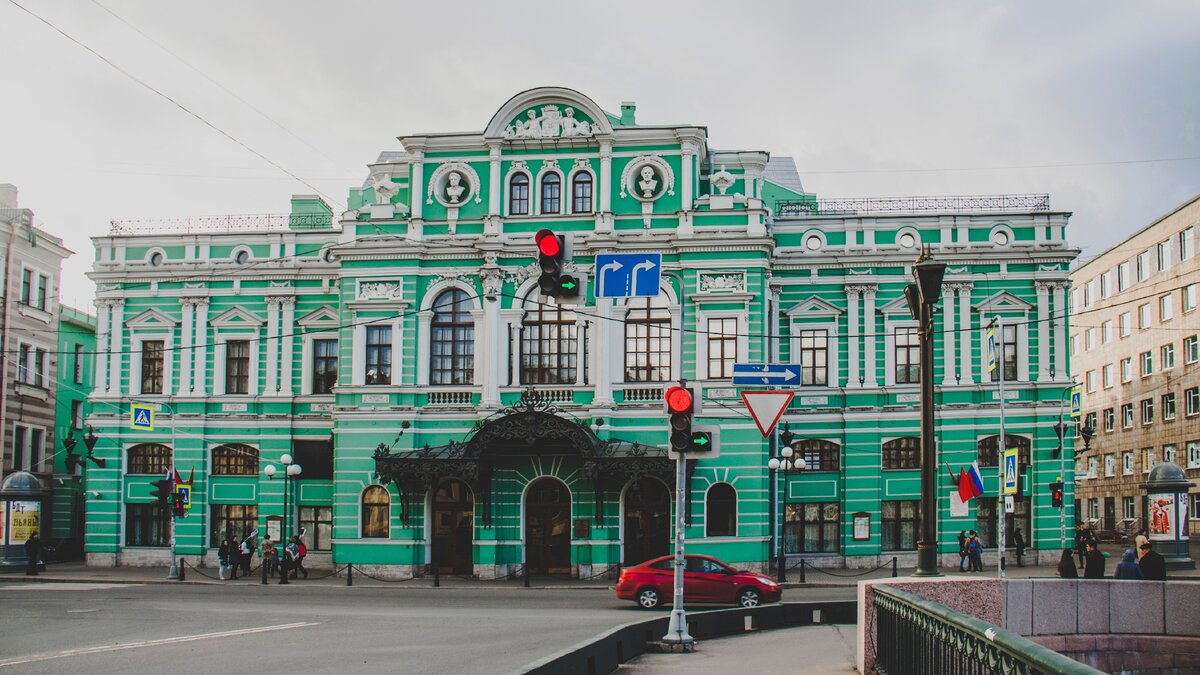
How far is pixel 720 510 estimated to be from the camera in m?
40.3

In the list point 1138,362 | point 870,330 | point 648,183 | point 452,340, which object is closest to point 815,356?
point 870,330

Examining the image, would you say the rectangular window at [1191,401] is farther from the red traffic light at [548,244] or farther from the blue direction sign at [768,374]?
the red traffic light at [548,244]

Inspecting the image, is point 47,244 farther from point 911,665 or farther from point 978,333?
point 911,665

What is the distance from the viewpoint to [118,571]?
43.9m

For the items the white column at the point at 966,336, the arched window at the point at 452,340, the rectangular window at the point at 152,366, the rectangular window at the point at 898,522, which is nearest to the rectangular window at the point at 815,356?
the white column at the point at 966,336

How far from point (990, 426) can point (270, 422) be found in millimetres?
25363

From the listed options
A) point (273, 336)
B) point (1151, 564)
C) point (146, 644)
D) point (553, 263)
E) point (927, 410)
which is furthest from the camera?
point (273, 336)

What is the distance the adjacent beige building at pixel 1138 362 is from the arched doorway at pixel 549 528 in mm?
27665

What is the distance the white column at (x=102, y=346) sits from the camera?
155 ft

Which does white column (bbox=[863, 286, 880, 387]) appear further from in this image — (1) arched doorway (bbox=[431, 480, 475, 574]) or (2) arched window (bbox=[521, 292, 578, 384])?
(1) arched doorway (bbox=[431, 480, 475, 574])

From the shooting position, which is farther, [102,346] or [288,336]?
[102,346]

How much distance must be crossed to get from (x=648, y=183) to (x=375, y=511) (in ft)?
45.5

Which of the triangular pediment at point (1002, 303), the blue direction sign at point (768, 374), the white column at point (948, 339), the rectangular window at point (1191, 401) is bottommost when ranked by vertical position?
the blue direction sign at point (768, 374)

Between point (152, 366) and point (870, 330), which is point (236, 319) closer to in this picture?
point (152, 366)
